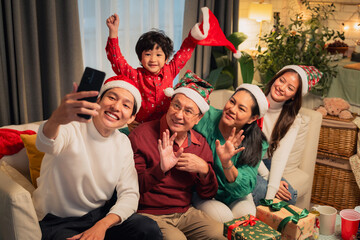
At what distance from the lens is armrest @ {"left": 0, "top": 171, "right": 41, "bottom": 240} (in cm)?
149

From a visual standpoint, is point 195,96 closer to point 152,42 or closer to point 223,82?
point 152,42

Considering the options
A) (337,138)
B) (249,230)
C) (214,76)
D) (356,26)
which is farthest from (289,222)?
(356,26)

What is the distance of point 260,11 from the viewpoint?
153 inches

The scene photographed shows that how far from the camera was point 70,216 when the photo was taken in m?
1.67

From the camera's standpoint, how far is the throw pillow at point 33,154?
1.89 meters

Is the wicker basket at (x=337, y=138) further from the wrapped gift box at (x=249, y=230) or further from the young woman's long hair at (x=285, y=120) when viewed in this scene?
the wrapped gift box at (x=249, y=230)

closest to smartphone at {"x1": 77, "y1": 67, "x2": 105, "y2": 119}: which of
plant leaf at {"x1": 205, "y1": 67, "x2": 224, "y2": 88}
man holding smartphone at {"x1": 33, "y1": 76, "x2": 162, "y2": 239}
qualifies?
man holding smartphone at {"x1": 33, "y1": 76, "x2": 162, "y2": 239}

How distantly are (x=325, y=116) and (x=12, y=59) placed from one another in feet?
7.45

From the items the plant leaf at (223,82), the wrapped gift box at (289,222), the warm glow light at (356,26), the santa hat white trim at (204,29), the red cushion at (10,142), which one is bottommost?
the wrapped gift box at (289,222)

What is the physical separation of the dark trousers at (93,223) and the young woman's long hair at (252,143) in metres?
0.65

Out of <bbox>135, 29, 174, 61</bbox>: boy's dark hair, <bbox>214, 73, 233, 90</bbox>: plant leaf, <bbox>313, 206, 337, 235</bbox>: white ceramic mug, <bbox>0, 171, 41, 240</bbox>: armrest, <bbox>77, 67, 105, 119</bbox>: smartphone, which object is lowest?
<bbox>313, 206, 337, 235</bbox>: white ceramic mug

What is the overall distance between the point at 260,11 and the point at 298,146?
5.68 feet

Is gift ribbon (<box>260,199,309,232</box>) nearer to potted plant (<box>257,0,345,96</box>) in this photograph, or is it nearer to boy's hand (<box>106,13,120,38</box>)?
boy's hand (<box>106,13,120,38</box>)

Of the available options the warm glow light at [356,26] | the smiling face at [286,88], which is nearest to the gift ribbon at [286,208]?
the smiling face at [286,88]
